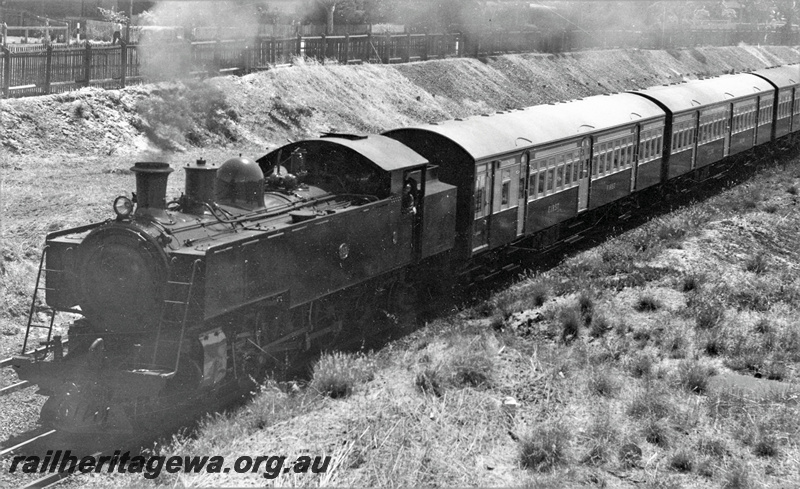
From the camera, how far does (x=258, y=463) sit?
9.30 meters

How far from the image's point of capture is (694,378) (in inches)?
455

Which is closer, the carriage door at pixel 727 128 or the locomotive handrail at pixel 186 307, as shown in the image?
the locomotive handrail at pixel 186 307

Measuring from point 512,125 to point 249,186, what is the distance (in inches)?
296

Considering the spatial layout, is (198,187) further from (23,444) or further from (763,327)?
(763,327)

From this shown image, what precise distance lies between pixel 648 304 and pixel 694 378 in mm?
3514

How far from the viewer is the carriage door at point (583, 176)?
68.2ft

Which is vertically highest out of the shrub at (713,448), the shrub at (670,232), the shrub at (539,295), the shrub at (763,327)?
the shrub at (763,327)

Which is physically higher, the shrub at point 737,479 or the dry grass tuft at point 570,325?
the shrub at point 737,479

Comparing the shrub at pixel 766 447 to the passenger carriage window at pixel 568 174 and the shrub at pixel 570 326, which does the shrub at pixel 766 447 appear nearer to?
the shrub at pixel 570 326

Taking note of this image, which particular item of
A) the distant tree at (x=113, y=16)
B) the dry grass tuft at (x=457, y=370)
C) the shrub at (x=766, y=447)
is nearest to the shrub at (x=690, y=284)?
the dry grass tuft at (x=457, y=370)

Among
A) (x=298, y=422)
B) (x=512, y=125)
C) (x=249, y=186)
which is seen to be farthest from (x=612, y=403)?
(x=512, y=125)

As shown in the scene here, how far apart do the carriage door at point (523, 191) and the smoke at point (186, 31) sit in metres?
8.14

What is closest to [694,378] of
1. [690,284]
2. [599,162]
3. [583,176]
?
[690,284]

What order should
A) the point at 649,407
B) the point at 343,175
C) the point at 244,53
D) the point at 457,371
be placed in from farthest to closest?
the point at 244,53, the point at 343,175, the point at 457,371, the point at 649,407
